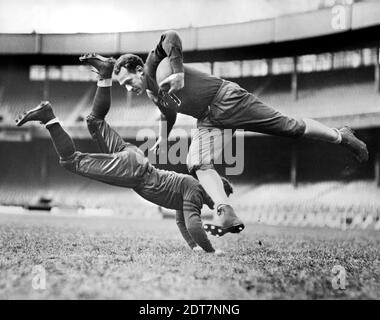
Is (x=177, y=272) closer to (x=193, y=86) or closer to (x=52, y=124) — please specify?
(x=193, y=86)

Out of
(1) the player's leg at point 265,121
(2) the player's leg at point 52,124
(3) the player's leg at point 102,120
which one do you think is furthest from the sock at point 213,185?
(2) the player's leg at point 52,124

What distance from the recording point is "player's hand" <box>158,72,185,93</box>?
3.98m

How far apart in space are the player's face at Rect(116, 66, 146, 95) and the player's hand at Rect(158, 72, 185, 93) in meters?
0.39

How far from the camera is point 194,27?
6172 mm

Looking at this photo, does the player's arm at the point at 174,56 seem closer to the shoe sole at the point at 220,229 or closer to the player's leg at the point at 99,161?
the player's leg at the point at 99,161

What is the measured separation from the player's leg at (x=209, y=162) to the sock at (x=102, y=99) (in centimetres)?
98

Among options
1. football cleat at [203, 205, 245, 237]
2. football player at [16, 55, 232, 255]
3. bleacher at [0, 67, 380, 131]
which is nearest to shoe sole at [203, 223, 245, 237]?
football cleat at [203, 205, 245, 237]

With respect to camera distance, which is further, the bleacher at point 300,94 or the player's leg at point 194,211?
the bleacher at point 300,94

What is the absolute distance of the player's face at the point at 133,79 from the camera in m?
4.46

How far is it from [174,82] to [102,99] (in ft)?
3.14

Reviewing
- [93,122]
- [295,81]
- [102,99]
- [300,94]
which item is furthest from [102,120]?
[295,81]

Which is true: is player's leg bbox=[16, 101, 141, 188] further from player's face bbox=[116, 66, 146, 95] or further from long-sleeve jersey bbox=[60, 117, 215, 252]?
player's face bbox=[116, 66, 146, 95]
